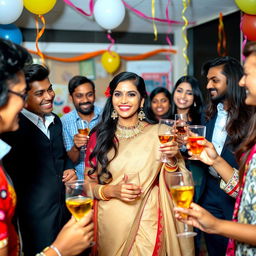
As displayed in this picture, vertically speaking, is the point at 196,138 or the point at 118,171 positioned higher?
the point at 196,138

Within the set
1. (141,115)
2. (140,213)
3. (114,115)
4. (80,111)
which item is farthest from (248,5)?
(140,213)

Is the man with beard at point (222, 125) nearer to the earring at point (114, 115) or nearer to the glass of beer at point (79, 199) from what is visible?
the earring at point (114, 115)

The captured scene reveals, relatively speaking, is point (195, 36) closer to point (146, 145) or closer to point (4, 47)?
point (146, 145)

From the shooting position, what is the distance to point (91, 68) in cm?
701

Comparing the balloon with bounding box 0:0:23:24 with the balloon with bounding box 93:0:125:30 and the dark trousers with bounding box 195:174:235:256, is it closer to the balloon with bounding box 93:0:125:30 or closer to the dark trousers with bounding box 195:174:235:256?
the balloon with bounding box 93:0:125:30

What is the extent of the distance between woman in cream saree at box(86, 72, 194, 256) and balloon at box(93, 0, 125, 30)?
2.85 m

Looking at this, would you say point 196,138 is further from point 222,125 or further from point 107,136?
point 222,125

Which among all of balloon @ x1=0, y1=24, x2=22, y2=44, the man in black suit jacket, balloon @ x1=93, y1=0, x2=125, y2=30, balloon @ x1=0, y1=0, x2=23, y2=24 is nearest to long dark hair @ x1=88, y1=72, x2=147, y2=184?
the man in black suit jacket

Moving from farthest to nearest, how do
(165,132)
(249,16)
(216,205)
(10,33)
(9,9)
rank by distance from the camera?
1. (10,33)
2. (249,16)
3. (9,9)
4. (216,205)
5. (165,132)

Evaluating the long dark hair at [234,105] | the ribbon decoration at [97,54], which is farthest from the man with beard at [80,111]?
the ribbon decoration at [97,54]

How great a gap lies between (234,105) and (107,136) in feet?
3.65

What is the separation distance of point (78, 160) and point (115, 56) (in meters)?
3.25

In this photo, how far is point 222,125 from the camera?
9.71 feet

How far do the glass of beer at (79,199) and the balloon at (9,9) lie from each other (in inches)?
129
